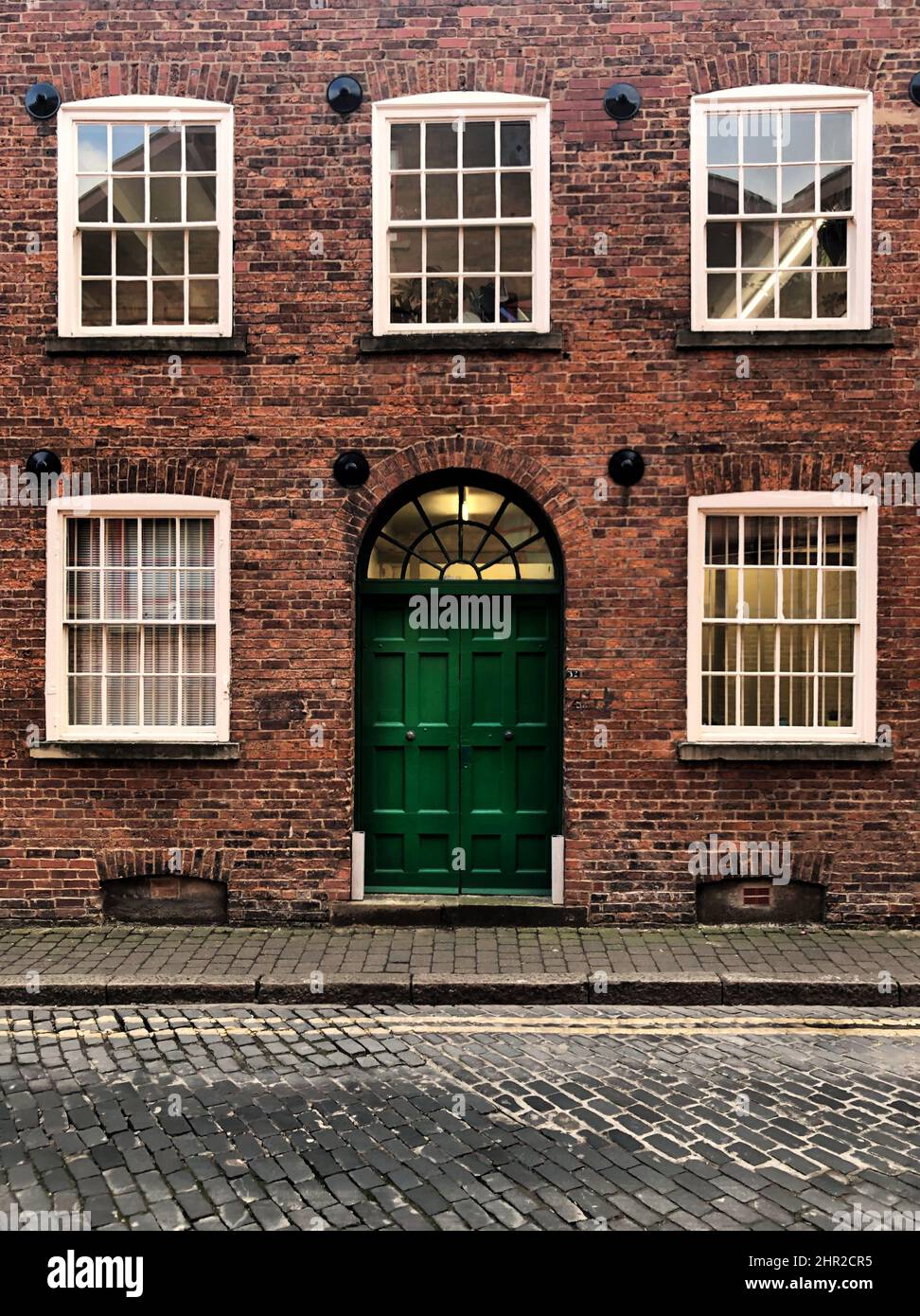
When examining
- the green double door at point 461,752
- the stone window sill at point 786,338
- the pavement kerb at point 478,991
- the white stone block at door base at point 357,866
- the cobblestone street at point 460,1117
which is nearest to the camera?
the cobblestone street at point 460,1117

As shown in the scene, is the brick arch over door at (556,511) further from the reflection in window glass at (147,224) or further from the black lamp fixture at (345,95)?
the black lamp fixture at (345,95)

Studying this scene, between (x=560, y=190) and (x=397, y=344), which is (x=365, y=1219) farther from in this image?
(x=560, y=190)

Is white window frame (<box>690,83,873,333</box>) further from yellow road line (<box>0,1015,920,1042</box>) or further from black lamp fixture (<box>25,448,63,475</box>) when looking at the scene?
black lamp fixture (<box>25,448,63,475</box>)

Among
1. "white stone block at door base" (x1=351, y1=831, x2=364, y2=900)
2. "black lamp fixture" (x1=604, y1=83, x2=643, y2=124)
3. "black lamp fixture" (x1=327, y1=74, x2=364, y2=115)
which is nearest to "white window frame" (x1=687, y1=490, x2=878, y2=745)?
"white stone block at door base" (x1=351, y1=831, x2=364, y2=900)

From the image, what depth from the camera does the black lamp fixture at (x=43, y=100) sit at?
26.5 feet

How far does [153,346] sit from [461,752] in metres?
4.46

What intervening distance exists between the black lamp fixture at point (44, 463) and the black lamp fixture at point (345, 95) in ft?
12.7

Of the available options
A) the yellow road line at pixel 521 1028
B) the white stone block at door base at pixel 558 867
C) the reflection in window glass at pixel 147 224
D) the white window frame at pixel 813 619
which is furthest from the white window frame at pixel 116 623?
the white window frame at pixel 813 619

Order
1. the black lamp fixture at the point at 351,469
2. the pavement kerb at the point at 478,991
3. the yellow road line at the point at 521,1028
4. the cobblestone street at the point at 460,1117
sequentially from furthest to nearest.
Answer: the black lamp fixture at the point at 351,469 → the pavement kerb at the point at 478,991 → the yellow road line at the point at 521,1028 → the cobblestone street at the point at 460,1117

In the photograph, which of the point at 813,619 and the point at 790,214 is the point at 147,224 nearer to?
the point at 790,214

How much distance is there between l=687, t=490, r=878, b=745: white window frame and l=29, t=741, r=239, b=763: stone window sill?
405 cm

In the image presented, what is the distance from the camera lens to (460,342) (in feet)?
26.3

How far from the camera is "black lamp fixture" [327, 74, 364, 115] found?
7980mm

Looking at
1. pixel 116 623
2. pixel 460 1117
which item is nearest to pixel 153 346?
pixel 116 623
